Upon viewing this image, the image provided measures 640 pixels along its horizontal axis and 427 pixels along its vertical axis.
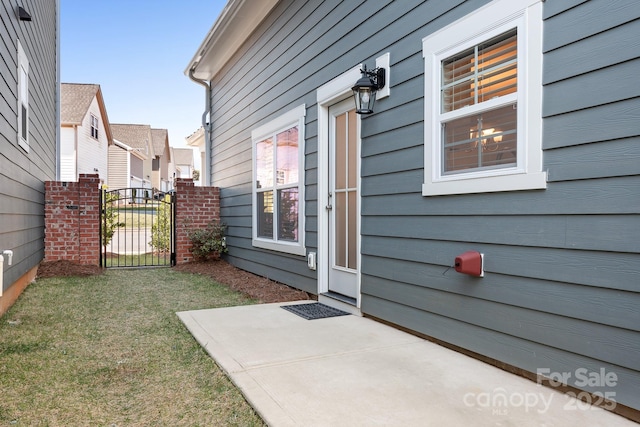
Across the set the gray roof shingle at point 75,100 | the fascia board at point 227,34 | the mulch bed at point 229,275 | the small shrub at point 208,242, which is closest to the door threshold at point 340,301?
the mulch bed at point 229,275

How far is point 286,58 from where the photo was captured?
5605 millimetres

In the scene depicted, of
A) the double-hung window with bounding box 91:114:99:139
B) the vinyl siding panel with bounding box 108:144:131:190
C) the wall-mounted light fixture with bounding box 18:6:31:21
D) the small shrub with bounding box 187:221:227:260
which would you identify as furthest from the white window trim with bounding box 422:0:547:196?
the vinyl siding panel with bounding box 108:144:131:190

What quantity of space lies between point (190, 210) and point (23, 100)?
325cm

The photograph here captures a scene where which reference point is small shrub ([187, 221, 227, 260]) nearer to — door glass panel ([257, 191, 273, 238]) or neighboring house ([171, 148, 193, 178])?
door glass panel ([257, 191, 273, 238])

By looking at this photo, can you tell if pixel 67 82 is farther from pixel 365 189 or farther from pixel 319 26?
pixel 365 189

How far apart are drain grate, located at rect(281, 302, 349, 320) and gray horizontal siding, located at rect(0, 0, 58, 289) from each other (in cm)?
264

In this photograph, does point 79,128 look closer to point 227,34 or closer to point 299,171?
point 227,34

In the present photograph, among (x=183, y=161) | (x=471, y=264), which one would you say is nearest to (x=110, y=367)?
(x=471, y=264)

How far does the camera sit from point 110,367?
2717 mm

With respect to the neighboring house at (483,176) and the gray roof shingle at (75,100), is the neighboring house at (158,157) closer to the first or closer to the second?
the gray roof shingle at (75,100)

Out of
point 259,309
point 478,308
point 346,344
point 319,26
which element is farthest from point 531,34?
point 259,309

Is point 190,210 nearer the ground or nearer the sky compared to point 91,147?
nearer the ground

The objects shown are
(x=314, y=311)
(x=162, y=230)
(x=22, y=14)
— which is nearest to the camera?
(x=314, y=311)

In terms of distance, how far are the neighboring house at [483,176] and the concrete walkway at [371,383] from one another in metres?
0.18
